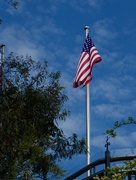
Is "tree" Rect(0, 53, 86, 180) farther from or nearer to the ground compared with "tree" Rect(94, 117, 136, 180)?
farther from the ground

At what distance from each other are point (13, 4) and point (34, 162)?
15558 mm

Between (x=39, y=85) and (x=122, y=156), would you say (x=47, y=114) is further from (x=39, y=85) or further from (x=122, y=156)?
(x=122, y=156)

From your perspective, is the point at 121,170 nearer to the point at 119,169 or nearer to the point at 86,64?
the point at 119,169

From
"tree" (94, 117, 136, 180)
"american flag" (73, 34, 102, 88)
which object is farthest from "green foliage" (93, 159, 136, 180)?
"american flag" (73, 34, 102, 88)

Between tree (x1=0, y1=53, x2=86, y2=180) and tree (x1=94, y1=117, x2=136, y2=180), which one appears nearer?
tree (x1=94, y1=117, x2=136, y2=180)

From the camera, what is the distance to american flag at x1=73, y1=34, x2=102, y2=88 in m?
27.3

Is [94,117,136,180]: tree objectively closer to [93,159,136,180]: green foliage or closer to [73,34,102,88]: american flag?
[93,159,136,180]: green foliage

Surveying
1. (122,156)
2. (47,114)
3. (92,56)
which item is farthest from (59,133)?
(122,156)

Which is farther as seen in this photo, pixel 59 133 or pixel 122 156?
pixel 59 133

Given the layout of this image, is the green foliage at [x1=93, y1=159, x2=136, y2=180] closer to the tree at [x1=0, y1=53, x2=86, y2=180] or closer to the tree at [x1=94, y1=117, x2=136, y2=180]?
the tree at [x1=94, y1=117, x2=136, y2=180]

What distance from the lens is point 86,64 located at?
91.1 ft

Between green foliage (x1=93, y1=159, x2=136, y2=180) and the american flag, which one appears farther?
the american flag

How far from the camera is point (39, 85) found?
35094 millimetres

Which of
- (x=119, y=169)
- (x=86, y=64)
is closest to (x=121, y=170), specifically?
(x=119, y=169)
